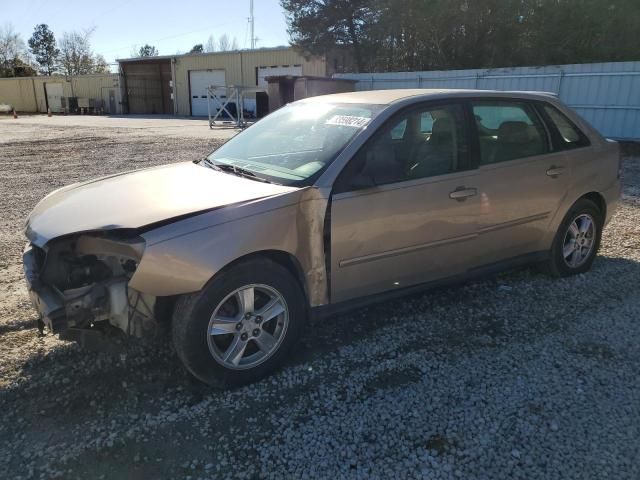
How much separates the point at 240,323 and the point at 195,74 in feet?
130

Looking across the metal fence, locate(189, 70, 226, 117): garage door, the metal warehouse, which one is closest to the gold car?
the metal fence

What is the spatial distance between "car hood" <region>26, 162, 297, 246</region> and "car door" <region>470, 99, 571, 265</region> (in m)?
1.78

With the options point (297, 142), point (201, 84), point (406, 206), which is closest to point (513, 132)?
point (406, 206)

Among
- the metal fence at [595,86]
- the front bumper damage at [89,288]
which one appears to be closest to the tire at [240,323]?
the front bumper damage at [89,288]

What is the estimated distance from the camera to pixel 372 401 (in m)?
2.88

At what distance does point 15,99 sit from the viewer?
5012 centimetres

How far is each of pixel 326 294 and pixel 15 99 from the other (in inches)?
2271

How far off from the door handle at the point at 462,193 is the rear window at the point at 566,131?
4.13ft

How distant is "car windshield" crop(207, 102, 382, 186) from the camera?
10.9 ft

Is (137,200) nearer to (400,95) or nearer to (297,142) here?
(297,142)

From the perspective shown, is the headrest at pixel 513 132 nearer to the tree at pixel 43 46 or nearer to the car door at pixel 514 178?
the car door at pixel 514 178

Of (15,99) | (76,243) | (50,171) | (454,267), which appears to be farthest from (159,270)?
(15,99)

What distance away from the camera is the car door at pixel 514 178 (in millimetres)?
3928

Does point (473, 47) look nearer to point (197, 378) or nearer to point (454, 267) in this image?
point (454, 267)
